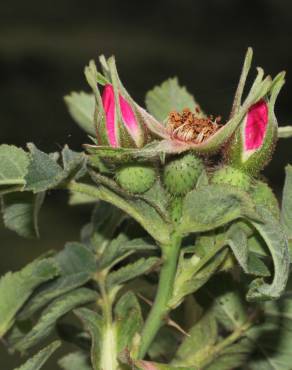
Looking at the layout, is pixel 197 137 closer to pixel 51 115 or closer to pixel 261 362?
pixel 261 362

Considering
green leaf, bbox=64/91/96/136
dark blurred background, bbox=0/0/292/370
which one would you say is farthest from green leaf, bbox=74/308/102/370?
dark blurred background, bbox=0/0/292/370

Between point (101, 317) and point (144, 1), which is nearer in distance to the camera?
point (101, 317)

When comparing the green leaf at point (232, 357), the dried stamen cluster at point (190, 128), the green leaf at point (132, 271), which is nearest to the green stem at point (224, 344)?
the green leaf at point (232, 357)

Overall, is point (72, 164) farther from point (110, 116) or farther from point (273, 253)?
point (273, 253)

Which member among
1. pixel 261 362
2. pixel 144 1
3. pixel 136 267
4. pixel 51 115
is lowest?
pixel 261 362

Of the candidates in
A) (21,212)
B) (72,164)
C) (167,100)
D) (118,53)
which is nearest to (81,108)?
(167,100)

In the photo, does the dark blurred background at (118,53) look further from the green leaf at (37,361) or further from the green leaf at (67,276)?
the green leaf at (37,361)

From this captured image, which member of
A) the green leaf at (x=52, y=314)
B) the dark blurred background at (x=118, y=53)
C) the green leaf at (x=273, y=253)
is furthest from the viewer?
the dark blurred background at (x=118, y=53)

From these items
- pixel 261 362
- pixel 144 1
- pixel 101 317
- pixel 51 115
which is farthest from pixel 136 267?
pixel 144 1
